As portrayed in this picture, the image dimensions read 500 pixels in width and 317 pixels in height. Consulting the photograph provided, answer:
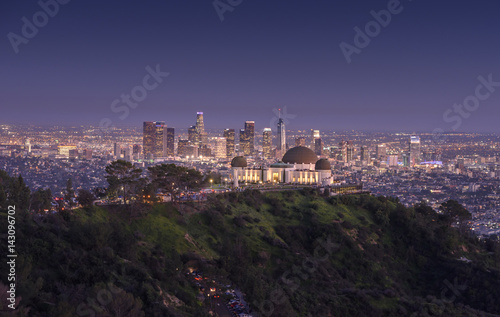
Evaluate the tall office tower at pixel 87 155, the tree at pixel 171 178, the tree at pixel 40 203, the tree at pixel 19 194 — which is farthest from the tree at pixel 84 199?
the tall office tower at pixel 87 155

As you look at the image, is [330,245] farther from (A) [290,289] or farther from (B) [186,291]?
(B) [186,291]

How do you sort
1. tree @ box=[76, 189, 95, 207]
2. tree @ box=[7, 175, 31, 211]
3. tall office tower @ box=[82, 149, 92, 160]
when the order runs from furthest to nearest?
tall office tower @ box=[82, 149, 92, 160] < tree @ box=[7, 175, 31, 211] < tree @ box=[76, 189, 95, 207]

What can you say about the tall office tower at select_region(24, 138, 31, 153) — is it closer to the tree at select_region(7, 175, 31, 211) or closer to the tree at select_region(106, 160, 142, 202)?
the tree at select_region(7, 175, 31, 211)

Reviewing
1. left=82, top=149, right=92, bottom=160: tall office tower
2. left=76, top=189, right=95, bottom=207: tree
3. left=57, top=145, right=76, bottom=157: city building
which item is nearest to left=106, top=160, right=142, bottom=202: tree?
left=76, top=189, right=95, bottom=207: tree

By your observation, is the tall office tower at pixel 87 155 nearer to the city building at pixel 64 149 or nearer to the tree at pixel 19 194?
the city building at pixel 64 149

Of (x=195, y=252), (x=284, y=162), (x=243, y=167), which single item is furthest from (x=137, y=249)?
(x=284, y=162)
